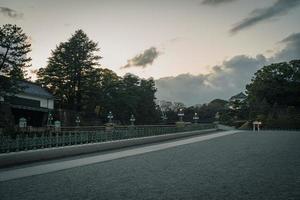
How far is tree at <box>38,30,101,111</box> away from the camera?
60969mm

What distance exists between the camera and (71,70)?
6066 centimetres

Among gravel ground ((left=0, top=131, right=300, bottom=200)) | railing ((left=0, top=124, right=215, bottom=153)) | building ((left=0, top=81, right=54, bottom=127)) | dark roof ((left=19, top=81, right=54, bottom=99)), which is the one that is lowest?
gravel ground ((left=0, top=131, right=300, bottom=200))

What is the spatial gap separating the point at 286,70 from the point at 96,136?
Answer: 79039mm

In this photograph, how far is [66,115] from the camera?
2136 inches

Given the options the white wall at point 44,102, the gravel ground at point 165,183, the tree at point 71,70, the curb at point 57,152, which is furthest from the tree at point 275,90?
the gravel ground at point 165,183

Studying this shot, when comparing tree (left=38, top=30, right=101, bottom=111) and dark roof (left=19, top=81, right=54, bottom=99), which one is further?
tree (left=38, top=30, right=101, bottom=111)

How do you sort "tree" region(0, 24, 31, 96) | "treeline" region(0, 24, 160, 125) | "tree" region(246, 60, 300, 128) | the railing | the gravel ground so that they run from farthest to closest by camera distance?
"tree" region(246, 60, 300, 128), "treeline" region(0, 24, 160, 125), "tree" region(0, 24, 31, 96), the railing, the gravel ground

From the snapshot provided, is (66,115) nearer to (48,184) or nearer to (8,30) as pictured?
(8,30)

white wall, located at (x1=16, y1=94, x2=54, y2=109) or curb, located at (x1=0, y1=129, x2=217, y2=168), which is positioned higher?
white wall, located at (x1=16, y1=94, x2=54, y2=109)

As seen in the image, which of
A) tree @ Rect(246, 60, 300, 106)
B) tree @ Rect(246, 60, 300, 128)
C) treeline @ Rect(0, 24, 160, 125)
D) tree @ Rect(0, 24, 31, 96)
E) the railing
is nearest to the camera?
the railing

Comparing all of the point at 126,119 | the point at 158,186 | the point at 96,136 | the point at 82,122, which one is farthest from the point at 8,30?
the point at 158,186

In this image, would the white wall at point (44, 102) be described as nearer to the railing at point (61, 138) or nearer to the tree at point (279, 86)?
the railing at point (61, 138)

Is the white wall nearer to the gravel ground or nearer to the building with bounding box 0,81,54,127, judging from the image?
the building with bounding box 0,81,54,127

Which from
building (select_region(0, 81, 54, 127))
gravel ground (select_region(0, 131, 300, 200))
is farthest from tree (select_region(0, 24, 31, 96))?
gravel ground (select_region(0, 131, 300, 200))
